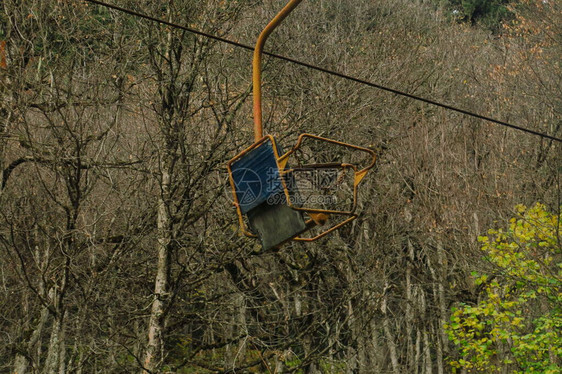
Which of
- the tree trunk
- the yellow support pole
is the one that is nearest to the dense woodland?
the tree trunk

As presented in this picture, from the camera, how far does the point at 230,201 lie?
1177 centimetres

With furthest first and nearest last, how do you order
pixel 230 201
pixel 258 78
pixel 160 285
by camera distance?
1. pixel 230 201
2. pixel 160 285
3. pixel 258 78

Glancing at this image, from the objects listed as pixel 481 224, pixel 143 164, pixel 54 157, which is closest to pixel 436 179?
pixel 481 224

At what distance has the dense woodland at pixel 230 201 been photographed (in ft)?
36.3

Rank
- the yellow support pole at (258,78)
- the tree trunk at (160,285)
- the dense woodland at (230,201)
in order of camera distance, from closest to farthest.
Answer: the yellow support pole at (258,78) → the tree trunk at (160,285) → the dense woodland at (230,201)

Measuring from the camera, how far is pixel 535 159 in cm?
1975

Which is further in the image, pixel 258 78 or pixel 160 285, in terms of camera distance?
pixel 160 285

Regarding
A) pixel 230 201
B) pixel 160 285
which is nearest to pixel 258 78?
pixel 160 285

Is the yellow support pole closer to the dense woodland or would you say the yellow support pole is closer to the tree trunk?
the dense woodland

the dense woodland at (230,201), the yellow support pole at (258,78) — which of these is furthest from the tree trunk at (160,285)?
the yellow support pole at (258,78)

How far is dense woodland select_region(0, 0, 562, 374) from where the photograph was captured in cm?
1108

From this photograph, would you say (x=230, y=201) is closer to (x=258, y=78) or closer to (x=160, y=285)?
(x=160, y=285)

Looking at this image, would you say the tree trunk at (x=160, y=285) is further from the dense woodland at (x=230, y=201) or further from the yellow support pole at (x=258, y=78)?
the yellow support pole at (x=258, y=78)

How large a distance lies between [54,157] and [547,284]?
9.29 meters
